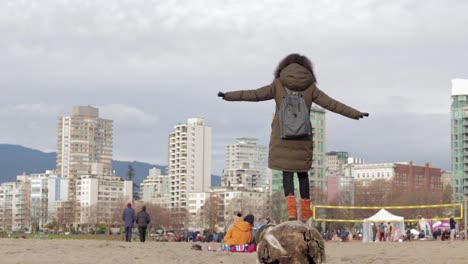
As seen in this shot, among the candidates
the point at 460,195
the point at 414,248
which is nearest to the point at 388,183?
the point at 460,195

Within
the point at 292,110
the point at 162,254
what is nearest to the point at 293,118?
the point at 292,110

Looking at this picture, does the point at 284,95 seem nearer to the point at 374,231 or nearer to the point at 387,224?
the point at 374,231

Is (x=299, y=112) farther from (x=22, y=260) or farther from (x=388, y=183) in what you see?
(x=388, y=183)

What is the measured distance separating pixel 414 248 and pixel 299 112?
857 cm

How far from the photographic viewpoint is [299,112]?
40.9ft

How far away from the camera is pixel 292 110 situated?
1248cm

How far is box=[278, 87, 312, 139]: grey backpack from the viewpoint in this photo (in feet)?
41.0

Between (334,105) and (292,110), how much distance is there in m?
0.62

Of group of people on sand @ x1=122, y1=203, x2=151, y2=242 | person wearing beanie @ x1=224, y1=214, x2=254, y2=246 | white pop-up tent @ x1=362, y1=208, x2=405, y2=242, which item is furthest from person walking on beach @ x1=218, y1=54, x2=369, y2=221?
white pop-up tent @ x1=362, y1=208, x2=405, y2=242

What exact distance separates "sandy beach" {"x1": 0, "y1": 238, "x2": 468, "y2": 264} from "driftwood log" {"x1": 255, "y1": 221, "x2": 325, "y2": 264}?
6.70 metres

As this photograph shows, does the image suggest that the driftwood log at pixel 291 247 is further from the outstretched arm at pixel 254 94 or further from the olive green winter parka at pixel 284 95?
the outstretched arm at pixel 254 94

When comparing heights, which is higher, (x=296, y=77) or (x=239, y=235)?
(x=296, y=77)

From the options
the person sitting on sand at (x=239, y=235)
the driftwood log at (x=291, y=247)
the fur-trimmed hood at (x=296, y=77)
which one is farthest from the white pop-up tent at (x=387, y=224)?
the driftwood log at (x=291, y=247)

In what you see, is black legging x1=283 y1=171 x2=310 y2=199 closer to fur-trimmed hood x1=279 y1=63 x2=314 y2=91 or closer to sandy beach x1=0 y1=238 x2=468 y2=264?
fur-trimmed hood x1=279 y1=63 x2=314 y2=91
